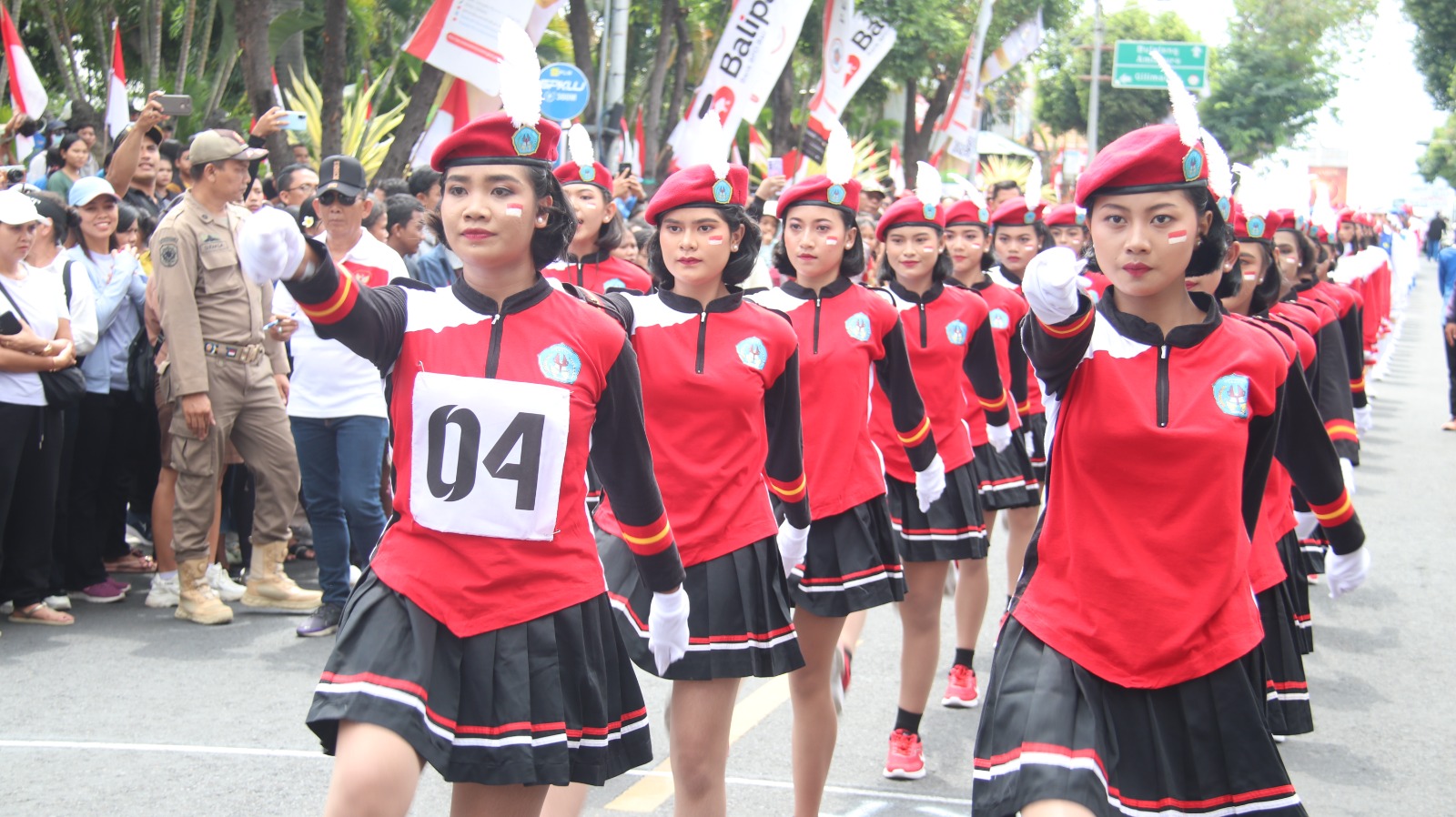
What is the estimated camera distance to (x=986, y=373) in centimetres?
685

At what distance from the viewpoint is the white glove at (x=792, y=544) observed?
16.3ft

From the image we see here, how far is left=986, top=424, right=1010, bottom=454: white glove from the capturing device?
22.9ft

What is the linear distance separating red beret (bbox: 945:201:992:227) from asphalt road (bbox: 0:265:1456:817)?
2.15 metres

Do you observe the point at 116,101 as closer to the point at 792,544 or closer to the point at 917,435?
the point at 917,435

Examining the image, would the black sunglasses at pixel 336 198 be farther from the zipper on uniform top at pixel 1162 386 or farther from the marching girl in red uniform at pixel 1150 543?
the zipper on uniform top at pixel 1162 386

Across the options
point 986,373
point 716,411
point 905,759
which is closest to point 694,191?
point 716,411

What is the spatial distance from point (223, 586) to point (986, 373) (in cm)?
424

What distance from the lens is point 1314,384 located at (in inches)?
248

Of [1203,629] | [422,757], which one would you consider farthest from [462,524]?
[1203,629]

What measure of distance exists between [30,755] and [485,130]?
3.45 metres

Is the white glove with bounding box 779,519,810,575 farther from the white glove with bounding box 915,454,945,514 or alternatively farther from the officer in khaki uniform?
the officer in khaki uniform

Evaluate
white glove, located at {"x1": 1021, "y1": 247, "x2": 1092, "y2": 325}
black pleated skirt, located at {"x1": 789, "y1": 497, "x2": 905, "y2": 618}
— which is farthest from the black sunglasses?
white glove, located at {"x1": 1021, "y1": 247, "x2": 1092, "y2": 325}

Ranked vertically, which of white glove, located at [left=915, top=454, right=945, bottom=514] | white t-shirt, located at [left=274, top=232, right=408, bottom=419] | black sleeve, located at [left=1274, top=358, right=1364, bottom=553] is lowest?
white glove, located at [left=915, top=454, right=945, bottom=514]

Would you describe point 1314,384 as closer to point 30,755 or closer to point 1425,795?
point 1425,795
